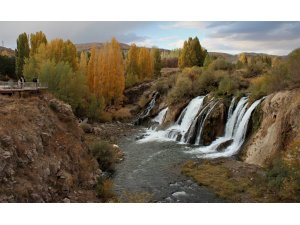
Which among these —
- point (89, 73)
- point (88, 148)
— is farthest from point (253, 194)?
point (89, 73)

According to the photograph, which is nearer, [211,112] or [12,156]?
[12,156]

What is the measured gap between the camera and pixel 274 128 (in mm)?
20188

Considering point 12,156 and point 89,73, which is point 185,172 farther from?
point 89,73

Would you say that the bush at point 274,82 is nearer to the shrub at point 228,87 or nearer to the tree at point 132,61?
the shrub at point 228,87

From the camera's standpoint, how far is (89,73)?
41219 mm

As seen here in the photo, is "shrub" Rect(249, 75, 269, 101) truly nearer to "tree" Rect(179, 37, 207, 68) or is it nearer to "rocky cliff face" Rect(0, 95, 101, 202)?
"rocky cliff face" Rect(0, 95, 101, 202)

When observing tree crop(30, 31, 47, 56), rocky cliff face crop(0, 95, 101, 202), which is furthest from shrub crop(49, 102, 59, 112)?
tree crop(30, 31, 47, 56)

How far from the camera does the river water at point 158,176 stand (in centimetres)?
1645

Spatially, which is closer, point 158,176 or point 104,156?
point 158,176

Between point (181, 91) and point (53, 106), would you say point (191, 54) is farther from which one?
point (53, 106)

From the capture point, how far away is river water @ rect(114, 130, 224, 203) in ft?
54.0

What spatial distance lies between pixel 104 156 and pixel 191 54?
3913cm

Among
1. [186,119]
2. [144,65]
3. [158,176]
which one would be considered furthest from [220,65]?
[158,176]

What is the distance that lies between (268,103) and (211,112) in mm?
5600
